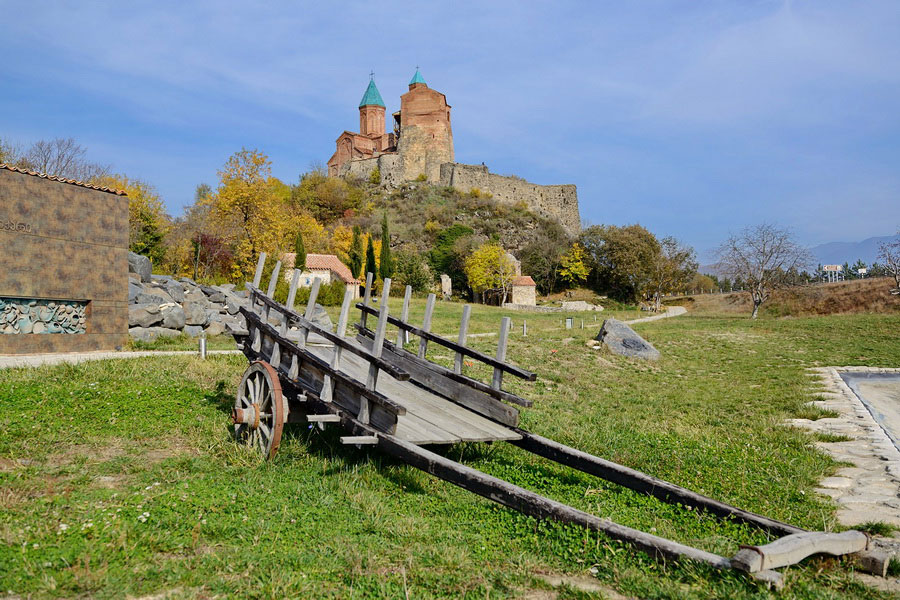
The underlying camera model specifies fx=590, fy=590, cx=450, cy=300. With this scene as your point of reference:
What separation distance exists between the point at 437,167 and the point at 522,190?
1169 centimetres

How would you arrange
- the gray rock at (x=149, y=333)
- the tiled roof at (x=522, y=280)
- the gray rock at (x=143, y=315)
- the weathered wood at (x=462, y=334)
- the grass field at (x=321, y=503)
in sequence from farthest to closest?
the tiled roof at (x=522, y=280)
the gray rock at (x=143, y=315)
the gray rock at (x=149, y=333)
the weathered wood at (x=462, y=334)
the grass field at (x=321, y=503)

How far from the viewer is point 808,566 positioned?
3582 mm

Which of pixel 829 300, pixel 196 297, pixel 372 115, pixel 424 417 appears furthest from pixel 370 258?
pixel 372 115

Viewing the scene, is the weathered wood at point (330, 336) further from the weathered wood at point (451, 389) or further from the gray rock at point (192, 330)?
the gray rock at point (192, 330)

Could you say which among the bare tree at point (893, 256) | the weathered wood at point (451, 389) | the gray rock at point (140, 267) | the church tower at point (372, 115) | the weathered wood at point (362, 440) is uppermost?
the church tower at point (372, 115)

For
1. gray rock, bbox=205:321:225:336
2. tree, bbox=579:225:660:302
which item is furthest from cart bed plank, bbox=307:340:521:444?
tree, bbox=579:225:660:302

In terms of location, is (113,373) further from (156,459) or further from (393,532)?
(393,532)

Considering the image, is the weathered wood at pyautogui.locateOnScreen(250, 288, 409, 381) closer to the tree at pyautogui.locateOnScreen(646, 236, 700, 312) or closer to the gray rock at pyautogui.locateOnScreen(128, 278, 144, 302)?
the gray rock at pyautogui.locateOnScreen(128, 278, 144, 302)

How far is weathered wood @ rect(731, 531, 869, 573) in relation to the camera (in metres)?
3.21

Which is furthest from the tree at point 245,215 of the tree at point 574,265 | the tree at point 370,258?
the tree at point 574,265

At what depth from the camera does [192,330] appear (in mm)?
17031

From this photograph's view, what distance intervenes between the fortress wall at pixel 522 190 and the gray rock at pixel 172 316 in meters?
61.2

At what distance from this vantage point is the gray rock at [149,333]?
15070 millimetres

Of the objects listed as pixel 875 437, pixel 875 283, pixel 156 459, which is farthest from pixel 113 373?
pixel 875 283
